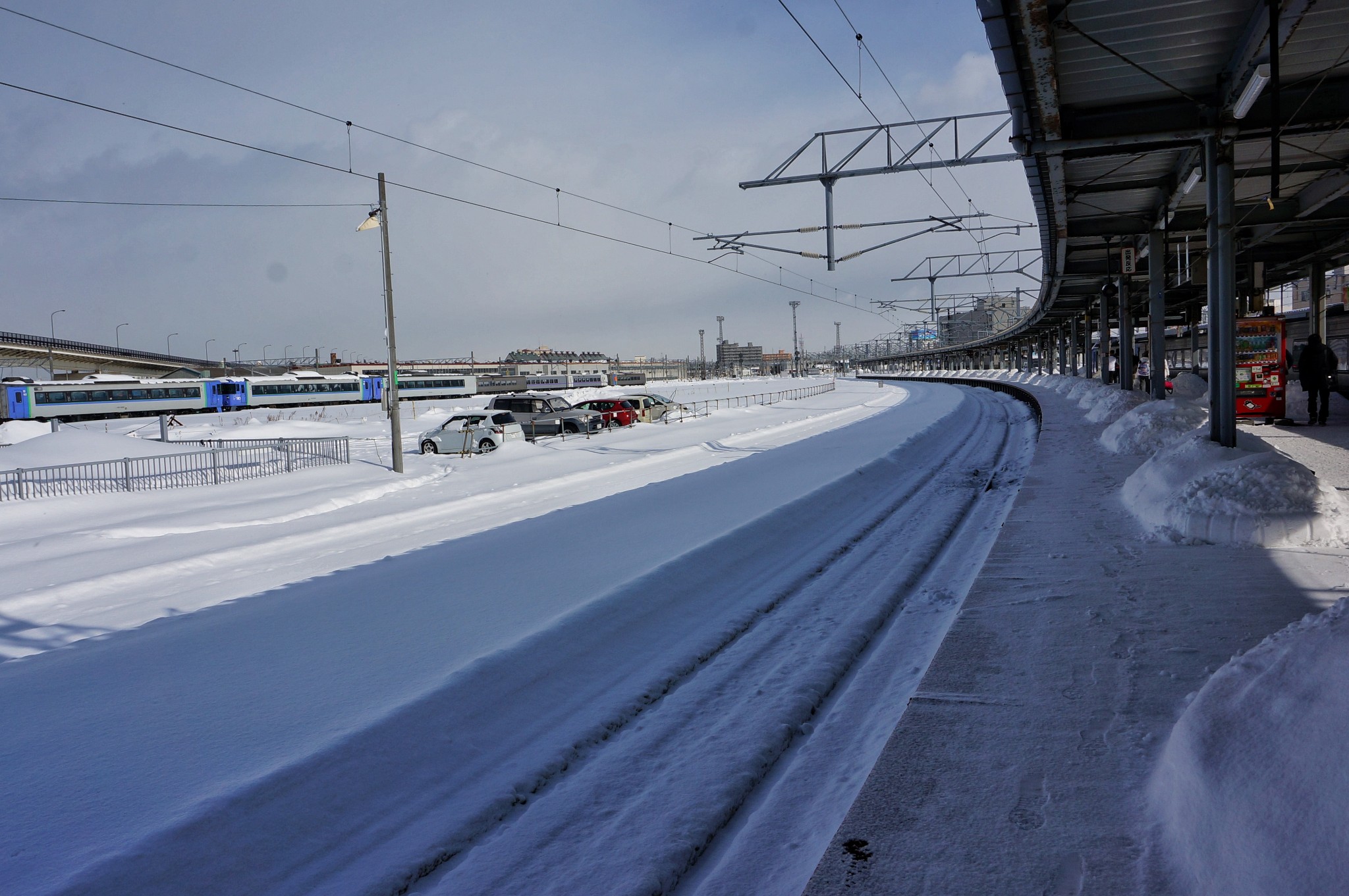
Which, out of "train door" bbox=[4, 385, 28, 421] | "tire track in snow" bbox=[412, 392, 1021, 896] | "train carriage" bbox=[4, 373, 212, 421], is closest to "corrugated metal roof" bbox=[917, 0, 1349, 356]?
"tire track in snow" bbox=[412, 392, 1021, 896]

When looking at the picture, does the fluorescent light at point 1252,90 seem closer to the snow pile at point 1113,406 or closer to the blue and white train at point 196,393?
the snow pile at point 1113,406

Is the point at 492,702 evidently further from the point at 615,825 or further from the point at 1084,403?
the point at 1084,403

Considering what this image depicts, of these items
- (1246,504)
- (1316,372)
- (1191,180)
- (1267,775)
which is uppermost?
(1191,180)

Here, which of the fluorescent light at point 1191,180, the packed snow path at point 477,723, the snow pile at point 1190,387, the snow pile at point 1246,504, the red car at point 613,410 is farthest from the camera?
the red car at point 613,410

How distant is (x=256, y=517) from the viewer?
14367 mm

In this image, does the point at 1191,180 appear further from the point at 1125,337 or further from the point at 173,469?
the point at 173,469

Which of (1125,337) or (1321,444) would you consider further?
(1125,337)

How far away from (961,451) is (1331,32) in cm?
1319

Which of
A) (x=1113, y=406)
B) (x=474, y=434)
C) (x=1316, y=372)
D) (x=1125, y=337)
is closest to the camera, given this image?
(x=1316, y=372)

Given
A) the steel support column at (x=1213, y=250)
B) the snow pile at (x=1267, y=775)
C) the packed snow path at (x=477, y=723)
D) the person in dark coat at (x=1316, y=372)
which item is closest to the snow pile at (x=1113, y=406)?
the person in dark coat at (x=1316, y=372)

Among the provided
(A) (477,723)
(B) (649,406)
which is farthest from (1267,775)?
(B) (649,406)

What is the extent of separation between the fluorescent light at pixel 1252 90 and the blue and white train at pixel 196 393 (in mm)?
34691

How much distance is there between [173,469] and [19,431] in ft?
58.9

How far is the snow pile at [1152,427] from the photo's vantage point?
15.0 metres
